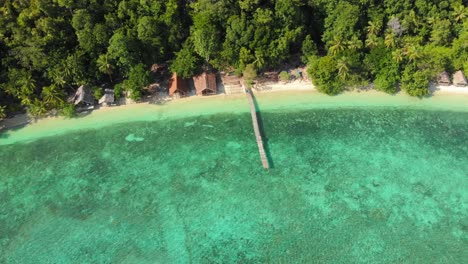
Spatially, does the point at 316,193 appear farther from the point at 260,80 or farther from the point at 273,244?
the point at 260,80

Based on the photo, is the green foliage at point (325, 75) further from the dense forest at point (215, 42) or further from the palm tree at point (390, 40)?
the palm tree at point (390, 40)

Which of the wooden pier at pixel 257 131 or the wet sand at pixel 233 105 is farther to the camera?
the wet sand at pixel 233 105

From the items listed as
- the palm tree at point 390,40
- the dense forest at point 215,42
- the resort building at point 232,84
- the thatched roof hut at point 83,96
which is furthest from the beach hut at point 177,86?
the palm tree at point 390,40

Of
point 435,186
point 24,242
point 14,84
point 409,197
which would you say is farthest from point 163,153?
→ point 435,186

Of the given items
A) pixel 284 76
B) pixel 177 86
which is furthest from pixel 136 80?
pixel 284 76

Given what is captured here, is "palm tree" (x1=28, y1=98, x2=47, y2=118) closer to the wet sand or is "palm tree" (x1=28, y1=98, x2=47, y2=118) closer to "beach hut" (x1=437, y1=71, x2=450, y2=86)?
the wet sand

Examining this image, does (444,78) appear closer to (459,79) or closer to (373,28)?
(459,79)

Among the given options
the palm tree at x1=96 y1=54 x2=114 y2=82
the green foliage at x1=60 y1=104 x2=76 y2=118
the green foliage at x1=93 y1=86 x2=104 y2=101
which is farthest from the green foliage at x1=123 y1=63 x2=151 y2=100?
the green foliage at x1=60 y1=104 x2=76 y2=118
